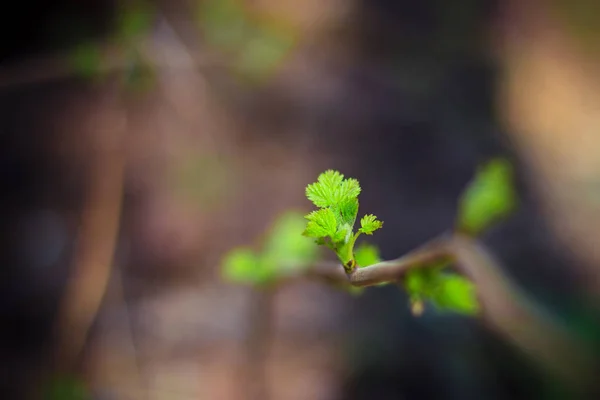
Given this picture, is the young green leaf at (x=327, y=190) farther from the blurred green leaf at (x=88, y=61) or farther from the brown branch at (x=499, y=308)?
the blurred green leaf at (x=88, y=61)

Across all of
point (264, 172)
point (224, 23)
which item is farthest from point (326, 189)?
point (224, 23)

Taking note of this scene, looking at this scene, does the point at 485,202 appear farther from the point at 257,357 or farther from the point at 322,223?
the point at 257,357

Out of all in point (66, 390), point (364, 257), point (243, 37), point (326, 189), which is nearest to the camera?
point (326, 189)

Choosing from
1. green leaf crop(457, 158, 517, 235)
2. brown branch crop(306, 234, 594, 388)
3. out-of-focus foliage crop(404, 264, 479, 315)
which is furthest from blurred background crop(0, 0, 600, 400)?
out-of-focus foliage crop(404, 264, 479, 315)

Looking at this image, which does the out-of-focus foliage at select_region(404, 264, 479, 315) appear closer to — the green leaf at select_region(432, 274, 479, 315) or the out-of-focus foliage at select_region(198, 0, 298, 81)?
the green leaf at select_region(432, 274, 479, 315)

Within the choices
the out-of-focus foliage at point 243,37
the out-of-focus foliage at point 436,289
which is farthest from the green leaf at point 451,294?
the out-of-focus foliage at point 243,37

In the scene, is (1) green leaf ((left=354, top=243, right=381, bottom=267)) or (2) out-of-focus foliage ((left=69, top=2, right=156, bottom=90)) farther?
(2) out-of-focus foliage ((left=69, top=2, right=156, bottom=90))
